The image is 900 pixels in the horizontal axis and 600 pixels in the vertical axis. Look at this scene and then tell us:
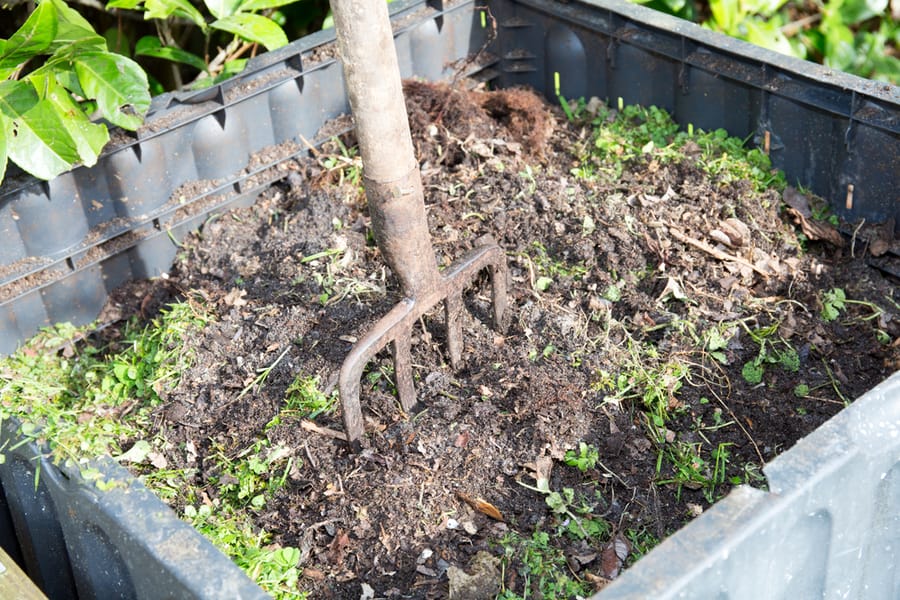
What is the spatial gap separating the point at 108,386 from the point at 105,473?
890 mm

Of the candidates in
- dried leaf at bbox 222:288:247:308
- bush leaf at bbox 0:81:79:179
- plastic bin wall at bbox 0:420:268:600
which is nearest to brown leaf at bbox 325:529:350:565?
plastic bin wall at bbox 0:420:268:600

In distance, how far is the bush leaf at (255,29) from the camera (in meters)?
3.35

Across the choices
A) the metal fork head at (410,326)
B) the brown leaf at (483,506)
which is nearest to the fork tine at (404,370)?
the metal fork head at (410,326)

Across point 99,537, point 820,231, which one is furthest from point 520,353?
point 99,537

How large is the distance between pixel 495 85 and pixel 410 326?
166cm

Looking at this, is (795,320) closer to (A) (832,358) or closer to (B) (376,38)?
(A) (832,358)

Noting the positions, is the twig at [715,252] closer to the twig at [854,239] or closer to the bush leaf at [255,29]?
the twig at [854,239]

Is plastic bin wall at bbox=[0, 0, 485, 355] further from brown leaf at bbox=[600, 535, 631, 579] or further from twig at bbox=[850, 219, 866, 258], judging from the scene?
brown leaf at bbox=[600, 535, 631, 579]

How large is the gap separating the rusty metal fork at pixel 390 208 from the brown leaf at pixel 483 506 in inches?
12.5

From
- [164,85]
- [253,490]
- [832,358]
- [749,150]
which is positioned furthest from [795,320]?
[164,85]

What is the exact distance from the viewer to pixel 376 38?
2367 mm

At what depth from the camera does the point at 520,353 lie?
284 cm

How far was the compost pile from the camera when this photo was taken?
253cm

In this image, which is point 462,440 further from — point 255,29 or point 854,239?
point 255,29
